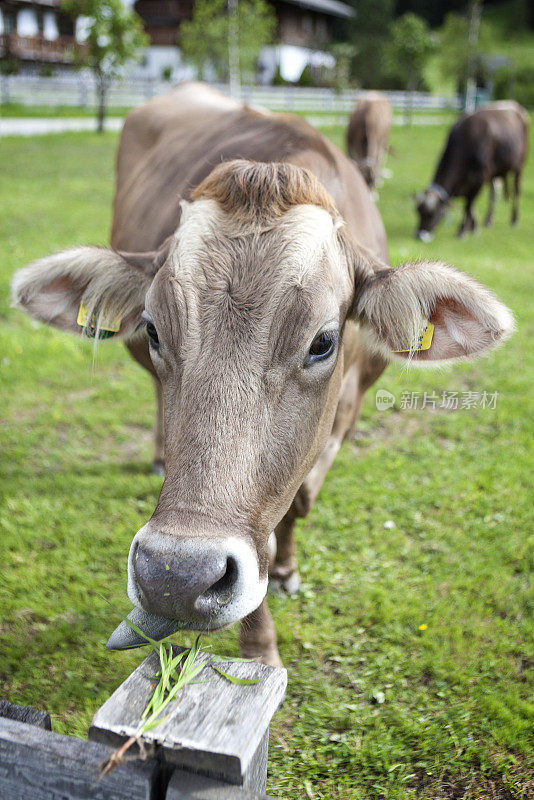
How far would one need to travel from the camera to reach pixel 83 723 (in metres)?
2.47

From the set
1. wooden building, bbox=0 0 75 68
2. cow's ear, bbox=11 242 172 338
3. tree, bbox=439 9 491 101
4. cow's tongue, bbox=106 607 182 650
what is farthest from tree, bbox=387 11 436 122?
cow's tongue, bbox=106 607 182 650

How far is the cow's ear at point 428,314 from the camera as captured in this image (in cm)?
217

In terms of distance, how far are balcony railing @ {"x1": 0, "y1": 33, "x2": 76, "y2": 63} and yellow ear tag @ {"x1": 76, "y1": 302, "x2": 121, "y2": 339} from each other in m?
37.2

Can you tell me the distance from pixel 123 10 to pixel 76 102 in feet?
20.3

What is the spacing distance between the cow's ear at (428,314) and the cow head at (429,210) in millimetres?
9221

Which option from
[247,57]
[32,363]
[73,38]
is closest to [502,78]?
[247,57]

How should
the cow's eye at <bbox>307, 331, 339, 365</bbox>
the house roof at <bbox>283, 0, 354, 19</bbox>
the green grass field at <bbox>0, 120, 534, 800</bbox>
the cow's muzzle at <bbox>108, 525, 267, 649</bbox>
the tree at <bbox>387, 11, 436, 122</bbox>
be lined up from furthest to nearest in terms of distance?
the house roof at <bbox>283, 0, 354, 19</bbox> → the tree at <bbox>387, 11, 436, 122</bbox> → the green grass field at <bbox>0, 120, 534, 800</bbox> → the cow's eye at <bbox>307, 331, 339, 365</bbox> → the cow's muzzle at <bbox>108, 525, 267, 649</bbox>

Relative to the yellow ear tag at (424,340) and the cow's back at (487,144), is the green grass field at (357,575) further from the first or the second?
the cow's back at (487,144)

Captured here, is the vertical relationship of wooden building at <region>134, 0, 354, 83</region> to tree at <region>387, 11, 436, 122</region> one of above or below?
above

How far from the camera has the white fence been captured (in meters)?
24.9

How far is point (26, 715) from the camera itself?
1.42 meters

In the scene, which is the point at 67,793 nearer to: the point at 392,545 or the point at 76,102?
the point at 392,545

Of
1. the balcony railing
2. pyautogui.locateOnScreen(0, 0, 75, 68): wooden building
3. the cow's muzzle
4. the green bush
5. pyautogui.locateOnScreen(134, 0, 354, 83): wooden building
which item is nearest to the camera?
the cow's muzzle

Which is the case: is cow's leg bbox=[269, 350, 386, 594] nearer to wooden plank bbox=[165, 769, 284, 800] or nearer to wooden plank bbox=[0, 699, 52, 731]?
wooden plank bbox=[0, 699, 52, 731]
